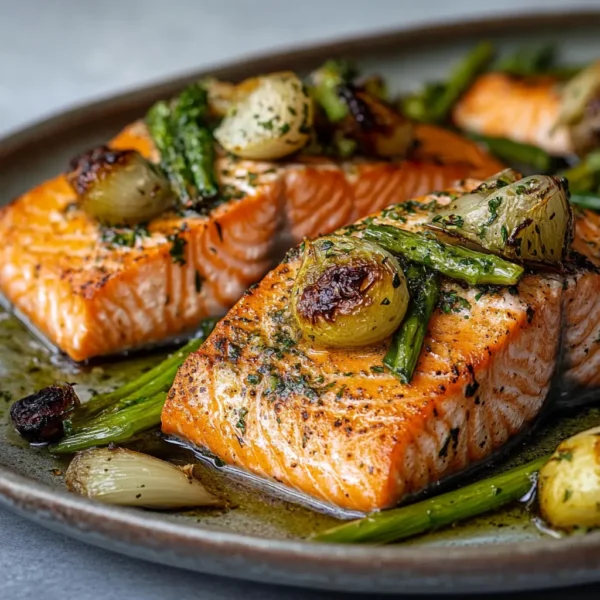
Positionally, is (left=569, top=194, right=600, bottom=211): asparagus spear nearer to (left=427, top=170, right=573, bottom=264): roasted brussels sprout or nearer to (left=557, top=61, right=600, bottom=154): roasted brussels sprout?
(left=557, top=61, right=600, bottom=154): roasted brussels sprout

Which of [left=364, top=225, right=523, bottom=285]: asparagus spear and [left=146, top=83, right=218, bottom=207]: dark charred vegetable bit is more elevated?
[left=146, top=83, right=218, bottom=207]: dark charred vegetable bit

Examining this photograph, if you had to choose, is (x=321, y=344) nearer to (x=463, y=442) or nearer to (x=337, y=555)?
(x=463, y=442)

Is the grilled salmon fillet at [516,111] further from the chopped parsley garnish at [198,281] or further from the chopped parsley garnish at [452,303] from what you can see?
the chopped parsley garnish at [452,303]

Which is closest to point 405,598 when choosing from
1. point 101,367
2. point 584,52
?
point 101,367

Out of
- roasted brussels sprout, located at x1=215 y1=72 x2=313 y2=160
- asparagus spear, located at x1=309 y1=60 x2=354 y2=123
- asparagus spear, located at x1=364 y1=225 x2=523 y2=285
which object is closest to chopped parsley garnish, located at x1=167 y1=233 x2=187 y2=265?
roasted brussels sprout, located at x1=215 y1=72 x2=313 y2=160

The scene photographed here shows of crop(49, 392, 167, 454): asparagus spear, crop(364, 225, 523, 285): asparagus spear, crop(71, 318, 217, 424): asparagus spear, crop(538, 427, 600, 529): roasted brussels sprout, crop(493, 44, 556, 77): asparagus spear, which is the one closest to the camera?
crop(538, 427, 600, 529): roasted brussels sprout

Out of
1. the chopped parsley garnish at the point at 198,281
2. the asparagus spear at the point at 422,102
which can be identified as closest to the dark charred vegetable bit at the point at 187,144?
the chopped parsley garnish at the point at 198,281

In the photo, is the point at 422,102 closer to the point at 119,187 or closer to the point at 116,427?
the point at 119,187
